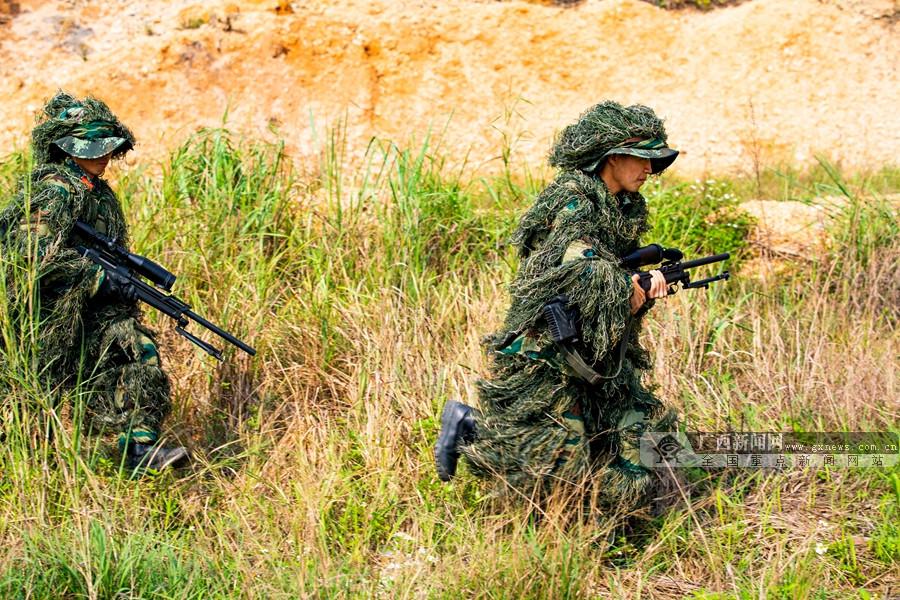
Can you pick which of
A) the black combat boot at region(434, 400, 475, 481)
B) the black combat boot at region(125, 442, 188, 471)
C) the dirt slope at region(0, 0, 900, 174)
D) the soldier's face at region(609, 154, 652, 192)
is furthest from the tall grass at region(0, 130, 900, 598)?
the soldier's face at region(609, 154, 652, 192)

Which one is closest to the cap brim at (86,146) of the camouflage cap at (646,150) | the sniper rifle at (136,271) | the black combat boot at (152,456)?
the sniper rifle at (136,271)

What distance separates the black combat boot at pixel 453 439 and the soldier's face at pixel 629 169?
1.01 meters

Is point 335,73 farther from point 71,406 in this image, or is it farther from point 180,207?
point 71,406

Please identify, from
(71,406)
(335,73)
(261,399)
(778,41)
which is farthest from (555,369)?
(778,41)

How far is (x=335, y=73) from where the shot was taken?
707 centimetres

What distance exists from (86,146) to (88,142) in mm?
A: 18

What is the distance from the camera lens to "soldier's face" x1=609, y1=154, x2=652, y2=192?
3.43 metres

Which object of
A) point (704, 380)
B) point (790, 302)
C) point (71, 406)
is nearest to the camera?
point (71, 406)

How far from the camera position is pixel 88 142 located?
392cm

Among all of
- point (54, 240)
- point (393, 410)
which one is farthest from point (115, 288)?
point (393, 410)

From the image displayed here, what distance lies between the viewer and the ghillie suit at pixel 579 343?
3.30 meters

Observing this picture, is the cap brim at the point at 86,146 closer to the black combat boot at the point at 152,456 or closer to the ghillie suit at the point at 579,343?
the black combat boot at the point at 152,456

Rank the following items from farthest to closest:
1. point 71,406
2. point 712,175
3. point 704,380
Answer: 1. point 712,175
2. point 704,380
3. point 71,406

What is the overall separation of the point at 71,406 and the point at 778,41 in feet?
19.2
